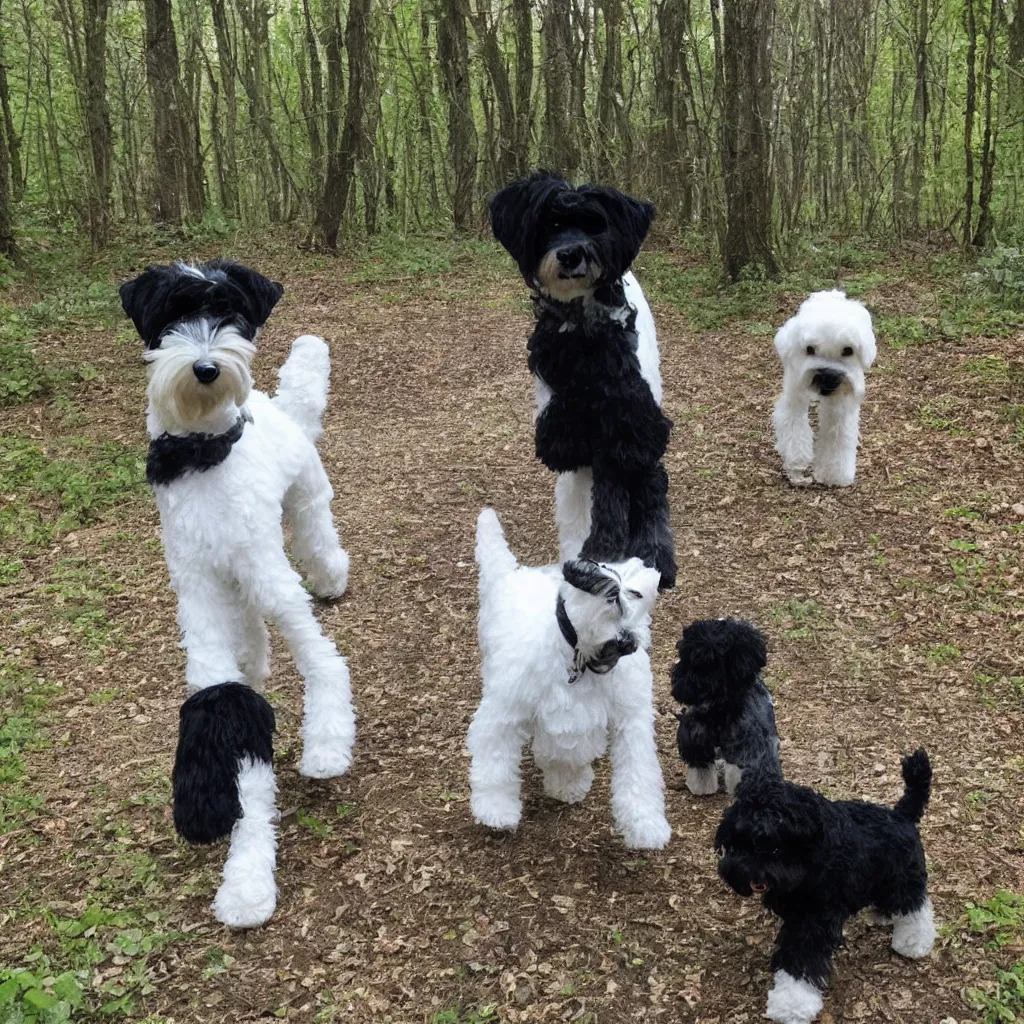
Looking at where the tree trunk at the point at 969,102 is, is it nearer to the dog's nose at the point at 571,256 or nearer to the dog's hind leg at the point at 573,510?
the dog's hind leg at the point at 573,510

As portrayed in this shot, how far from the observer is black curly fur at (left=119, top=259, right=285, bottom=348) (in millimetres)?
3336

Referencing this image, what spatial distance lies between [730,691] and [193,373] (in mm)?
2201

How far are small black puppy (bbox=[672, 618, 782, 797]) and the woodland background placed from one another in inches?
315

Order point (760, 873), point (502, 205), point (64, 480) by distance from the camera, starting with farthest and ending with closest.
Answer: point (64, 480)
point (502, 205)
point (760, 873)

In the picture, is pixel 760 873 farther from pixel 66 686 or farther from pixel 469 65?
pixel 469 65

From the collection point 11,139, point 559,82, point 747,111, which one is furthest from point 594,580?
point 11,139

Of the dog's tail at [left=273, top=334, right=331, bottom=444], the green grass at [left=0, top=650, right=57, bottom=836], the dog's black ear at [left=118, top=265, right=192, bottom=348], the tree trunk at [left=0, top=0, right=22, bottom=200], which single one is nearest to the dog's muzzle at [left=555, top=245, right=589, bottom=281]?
the dog's black ear at [left=118, top=265, right=192, bottom=348]

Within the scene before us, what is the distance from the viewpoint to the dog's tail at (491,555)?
3662mm

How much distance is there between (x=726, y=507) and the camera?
6449mm

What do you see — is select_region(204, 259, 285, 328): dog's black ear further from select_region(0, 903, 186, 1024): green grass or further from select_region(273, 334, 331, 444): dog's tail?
select_region(0, 903, 186, 1024): green grass

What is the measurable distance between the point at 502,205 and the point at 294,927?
9.03ft

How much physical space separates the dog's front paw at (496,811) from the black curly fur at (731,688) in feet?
2.41

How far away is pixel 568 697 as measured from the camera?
3.16m

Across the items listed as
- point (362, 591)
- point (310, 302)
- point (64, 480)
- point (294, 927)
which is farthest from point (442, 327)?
point (294, 927)
